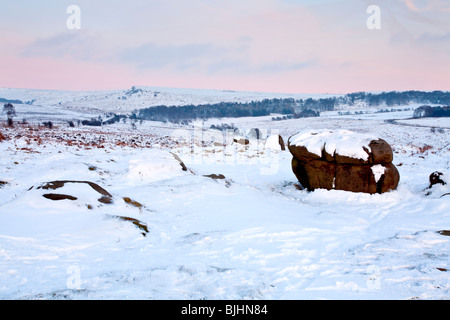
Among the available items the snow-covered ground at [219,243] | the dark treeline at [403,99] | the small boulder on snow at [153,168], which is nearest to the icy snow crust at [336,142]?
the snow-covered ground at [219,243]

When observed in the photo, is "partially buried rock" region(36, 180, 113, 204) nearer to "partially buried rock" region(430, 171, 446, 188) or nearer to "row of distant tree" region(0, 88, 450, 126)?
"partially buried rock" region(430, 171, 446, 188)

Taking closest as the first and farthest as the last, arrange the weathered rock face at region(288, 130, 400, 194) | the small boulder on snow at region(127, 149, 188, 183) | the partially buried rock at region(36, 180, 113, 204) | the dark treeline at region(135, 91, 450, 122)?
1. the partially buried rock at region(36, 180, 113, 204)
2. the weathered rock face at region(288, 130, 400, 194)
3. the small boulder on snow at region(127, 149, 188, 183)
4. the dark treeline at region(135, 91, 450, 122)

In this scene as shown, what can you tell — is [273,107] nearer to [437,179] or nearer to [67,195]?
[437,179]

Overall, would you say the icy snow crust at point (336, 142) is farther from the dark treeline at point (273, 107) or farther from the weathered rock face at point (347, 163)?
the dark treeline at point (273, 107)

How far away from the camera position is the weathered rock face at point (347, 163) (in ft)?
41.4

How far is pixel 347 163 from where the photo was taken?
13.0 metres

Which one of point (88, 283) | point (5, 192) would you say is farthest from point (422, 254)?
point (5, 192)

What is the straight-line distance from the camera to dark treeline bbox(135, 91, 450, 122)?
14550 cm

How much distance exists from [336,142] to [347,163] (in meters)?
1.08

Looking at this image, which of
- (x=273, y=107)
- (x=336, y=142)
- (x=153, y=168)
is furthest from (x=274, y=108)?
(x=336, y=142)

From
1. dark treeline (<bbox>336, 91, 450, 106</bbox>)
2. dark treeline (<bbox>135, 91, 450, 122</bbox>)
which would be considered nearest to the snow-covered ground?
dark treeline (<bbox>135, 91, 450, 122</bbox>)

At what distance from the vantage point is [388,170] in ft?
41.4

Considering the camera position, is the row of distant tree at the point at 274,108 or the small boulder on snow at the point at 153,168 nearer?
the small boulder on snow at the point at 153,168

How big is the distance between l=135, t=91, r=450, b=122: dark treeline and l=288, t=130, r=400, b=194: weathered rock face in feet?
395
